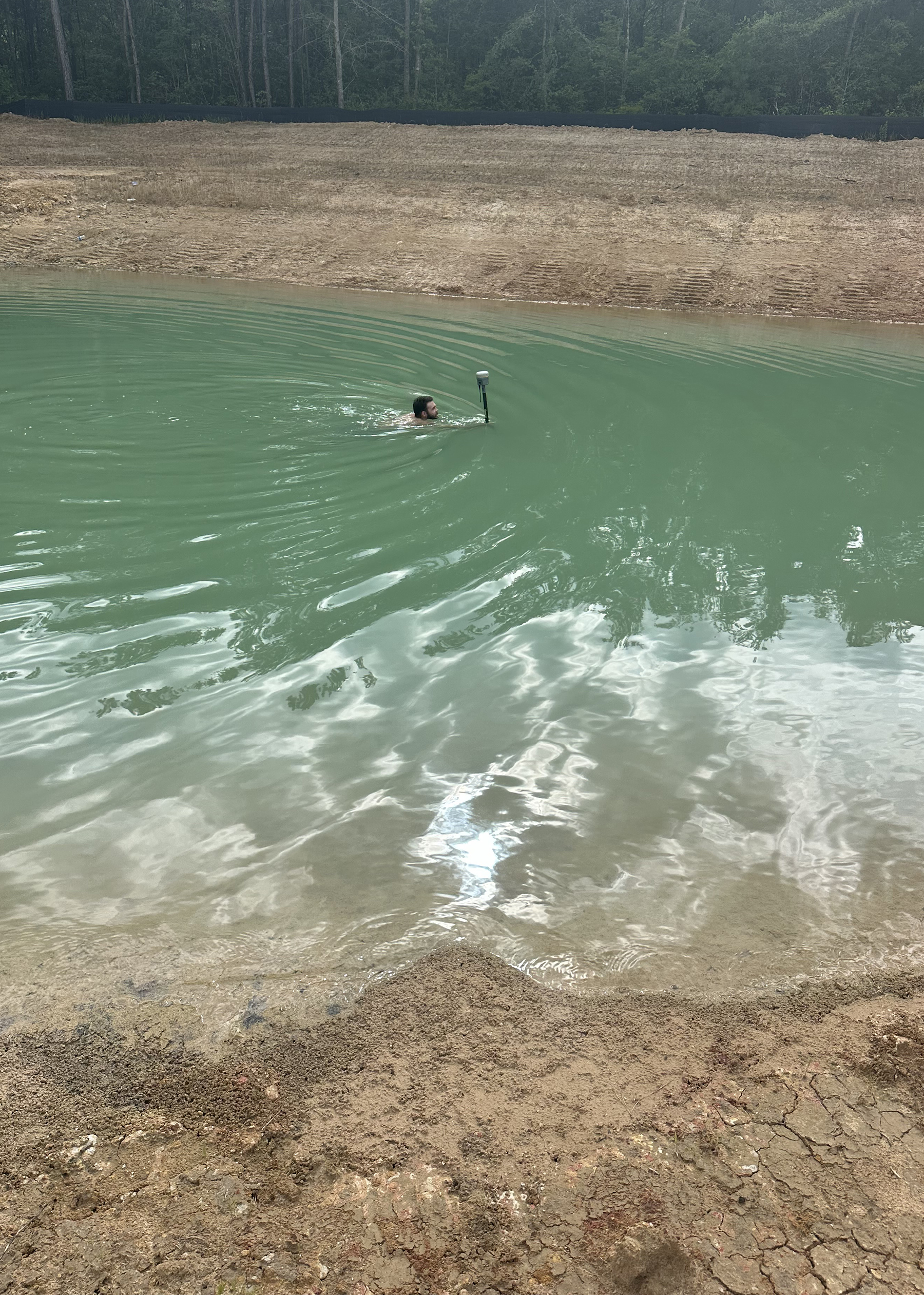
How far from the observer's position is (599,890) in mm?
3822

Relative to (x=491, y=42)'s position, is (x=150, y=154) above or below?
below

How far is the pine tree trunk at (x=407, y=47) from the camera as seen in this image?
50312 mm

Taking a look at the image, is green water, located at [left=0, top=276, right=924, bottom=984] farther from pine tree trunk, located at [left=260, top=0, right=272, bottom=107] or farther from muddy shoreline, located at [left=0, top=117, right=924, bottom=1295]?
pine tree trunk, located at [left=260, top=0, right=272, bottom=107]

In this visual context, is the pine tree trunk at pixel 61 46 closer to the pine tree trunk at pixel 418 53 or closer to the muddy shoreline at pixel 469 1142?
the pine tree trunk at pixel 418 53

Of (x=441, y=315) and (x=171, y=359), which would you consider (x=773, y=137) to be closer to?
(x=441, y=315)

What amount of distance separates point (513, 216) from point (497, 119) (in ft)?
46.2

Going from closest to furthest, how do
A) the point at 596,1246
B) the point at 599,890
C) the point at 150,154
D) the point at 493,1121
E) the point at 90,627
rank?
the point at 596,1246 → the point at 493,1121 → the point at 599,890 → the point at 90,627 → the point at 150,154

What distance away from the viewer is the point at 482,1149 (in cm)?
264

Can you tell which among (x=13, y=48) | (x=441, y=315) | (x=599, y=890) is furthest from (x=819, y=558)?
(x=13, y=48)

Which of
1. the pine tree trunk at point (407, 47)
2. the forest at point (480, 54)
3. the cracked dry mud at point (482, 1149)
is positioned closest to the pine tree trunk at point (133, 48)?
the forest at point (480, 54)

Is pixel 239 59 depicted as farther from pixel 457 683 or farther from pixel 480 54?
pixel 457 683

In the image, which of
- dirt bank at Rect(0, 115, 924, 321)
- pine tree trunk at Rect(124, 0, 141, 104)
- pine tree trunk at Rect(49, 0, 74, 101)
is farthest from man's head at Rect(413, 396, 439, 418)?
pine tree trunk at Rect(124, 0, 141, 104)

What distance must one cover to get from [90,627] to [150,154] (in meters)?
33.9

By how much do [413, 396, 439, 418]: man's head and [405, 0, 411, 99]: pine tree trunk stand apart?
161ft
